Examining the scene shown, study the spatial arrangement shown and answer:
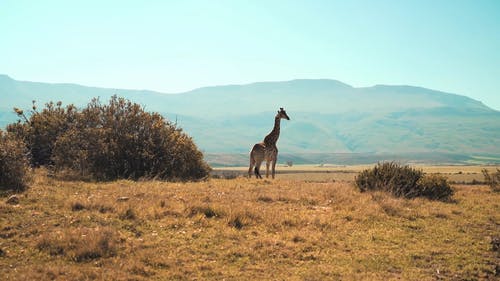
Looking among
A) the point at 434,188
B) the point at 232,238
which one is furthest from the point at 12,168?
the point at 434,188

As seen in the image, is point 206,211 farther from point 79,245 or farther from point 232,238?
point 79,245

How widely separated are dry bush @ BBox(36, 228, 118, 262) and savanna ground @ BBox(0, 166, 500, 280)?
0.02 meters

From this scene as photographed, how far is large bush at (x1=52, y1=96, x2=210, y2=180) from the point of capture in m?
21.7

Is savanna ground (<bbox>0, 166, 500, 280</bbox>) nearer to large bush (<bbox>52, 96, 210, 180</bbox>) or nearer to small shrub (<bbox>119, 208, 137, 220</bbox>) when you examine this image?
small shrub (<bbox>119, 208, 137, 220</bbox>)

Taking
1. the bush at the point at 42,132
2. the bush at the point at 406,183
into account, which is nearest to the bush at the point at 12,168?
the bush at the point at 42,132

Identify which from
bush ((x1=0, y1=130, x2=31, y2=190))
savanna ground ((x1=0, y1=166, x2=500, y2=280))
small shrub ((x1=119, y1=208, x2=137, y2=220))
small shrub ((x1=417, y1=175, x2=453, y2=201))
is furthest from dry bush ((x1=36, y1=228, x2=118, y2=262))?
small shrub ((x1=417, y1=175, x2=453, y2=201))

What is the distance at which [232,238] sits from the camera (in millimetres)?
11195

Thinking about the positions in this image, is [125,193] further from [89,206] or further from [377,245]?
[377,245]

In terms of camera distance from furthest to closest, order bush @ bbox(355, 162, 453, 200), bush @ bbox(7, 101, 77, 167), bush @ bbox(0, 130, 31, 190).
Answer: bush @ bbox(7, 101, 77, 167), bush @ bbox(355, 162, 453, 200), bush @ bbox(0, 130, 31, 190)

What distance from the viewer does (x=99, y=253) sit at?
9250mm

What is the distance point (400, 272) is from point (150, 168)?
1587cm

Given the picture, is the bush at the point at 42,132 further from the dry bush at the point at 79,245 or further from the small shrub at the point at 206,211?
the dry bush at the point at 79,245

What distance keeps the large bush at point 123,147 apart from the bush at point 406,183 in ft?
32.0

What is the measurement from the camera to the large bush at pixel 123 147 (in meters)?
21.7
